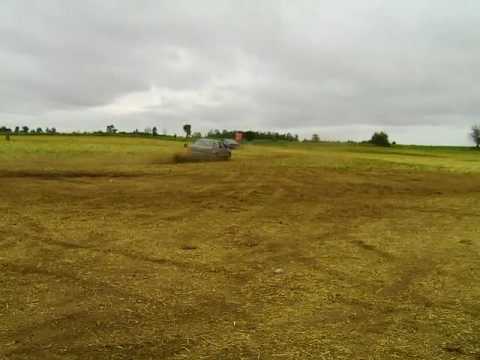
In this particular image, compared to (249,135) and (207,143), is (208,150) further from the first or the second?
(249,135)

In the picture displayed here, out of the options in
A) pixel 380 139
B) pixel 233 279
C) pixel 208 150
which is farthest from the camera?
pixel 380 139

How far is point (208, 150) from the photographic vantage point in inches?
1219

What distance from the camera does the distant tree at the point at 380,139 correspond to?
3145 inches

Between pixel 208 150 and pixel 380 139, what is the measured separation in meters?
55.5

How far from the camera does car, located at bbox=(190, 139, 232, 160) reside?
30906mm

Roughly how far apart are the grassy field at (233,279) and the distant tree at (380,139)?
68763 mm

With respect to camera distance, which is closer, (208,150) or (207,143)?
(208,150)

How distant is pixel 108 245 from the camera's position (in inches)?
296

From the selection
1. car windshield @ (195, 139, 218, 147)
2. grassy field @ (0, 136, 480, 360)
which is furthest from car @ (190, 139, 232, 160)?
grassy field @ (0, 136, 480, 360)

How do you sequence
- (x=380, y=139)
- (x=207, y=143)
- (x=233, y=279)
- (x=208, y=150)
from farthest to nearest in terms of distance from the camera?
(x=380, y=139)
(x=207, y=143)
(x=208, y=150)
(x=233, y=279)

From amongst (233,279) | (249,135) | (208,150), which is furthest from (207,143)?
(249,135)

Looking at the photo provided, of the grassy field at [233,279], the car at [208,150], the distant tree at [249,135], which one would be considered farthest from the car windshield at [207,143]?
the distant tree at [249,135]

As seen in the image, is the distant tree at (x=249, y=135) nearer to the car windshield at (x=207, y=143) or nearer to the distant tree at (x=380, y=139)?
the distant tree at (x=380, y=139)

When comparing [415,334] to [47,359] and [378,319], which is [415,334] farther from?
[47,359]
